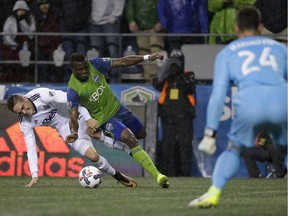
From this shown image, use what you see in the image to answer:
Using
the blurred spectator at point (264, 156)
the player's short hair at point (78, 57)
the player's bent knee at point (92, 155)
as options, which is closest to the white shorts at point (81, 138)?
the player's bent knee at point (92, 155)

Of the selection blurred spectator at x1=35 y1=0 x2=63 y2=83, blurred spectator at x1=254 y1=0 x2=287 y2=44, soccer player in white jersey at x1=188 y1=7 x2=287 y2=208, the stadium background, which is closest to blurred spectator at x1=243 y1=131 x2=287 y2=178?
the stadium background

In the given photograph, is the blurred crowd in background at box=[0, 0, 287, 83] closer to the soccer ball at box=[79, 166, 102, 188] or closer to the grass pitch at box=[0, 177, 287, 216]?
the grass pitch at box=[0, 177, 287, 216]

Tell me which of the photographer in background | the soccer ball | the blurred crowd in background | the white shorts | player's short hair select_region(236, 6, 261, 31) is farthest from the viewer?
the blurred crowd in background

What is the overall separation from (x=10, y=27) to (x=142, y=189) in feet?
25.5

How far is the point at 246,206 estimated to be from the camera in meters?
10.4

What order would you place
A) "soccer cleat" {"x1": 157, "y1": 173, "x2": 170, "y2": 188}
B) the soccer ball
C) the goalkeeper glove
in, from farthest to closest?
1. the soccer ball
2. "soccer cleat" {"x1": 157, "y1": 173, "x2": 170, "y2": 188}
3. the goalkeeper glove

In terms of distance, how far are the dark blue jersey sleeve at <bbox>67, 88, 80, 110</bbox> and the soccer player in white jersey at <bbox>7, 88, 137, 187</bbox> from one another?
0.22 m

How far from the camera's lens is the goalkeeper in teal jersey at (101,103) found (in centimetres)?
1447

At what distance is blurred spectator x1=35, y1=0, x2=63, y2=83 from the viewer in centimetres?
2077

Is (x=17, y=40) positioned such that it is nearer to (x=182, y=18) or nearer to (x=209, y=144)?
(x=182, y=18)

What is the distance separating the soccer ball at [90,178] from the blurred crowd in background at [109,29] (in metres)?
6.01

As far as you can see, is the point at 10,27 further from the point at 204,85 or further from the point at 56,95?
the point at 56,95

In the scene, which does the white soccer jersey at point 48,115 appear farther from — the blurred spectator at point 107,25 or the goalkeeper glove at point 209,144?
the goalkeeper glove at point 209,144

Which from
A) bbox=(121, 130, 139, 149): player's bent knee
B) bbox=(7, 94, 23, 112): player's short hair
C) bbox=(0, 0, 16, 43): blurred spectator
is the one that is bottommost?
bbox=(121, 130, 139, 149): player's bent knee
